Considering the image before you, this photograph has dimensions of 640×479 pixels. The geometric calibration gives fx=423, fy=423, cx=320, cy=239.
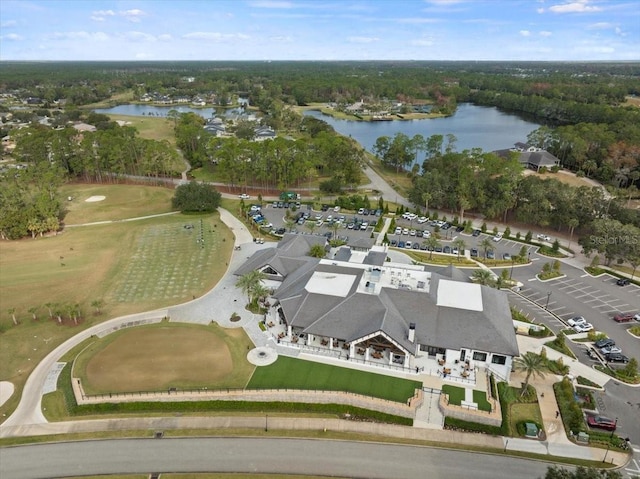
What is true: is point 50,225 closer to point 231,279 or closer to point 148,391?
→ point 231,279

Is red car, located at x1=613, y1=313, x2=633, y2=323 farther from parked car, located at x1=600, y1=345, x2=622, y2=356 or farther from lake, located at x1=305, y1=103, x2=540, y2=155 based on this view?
lake, located at x1=305, y1=103, x2=540, y2=155

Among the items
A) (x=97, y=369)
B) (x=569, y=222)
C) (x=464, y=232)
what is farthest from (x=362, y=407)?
(x=569, y=222)

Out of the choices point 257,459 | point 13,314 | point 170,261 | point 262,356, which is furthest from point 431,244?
point 13,314

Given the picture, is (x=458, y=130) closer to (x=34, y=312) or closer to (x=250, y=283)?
(x=250, y=283)

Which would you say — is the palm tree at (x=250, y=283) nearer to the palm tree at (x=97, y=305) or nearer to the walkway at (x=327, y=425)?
the walkway at (x=327, y=425)

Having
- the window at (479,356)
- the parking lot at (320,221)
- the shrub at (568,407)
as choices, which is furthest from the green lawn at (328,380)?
the parking lot at (320,221)
